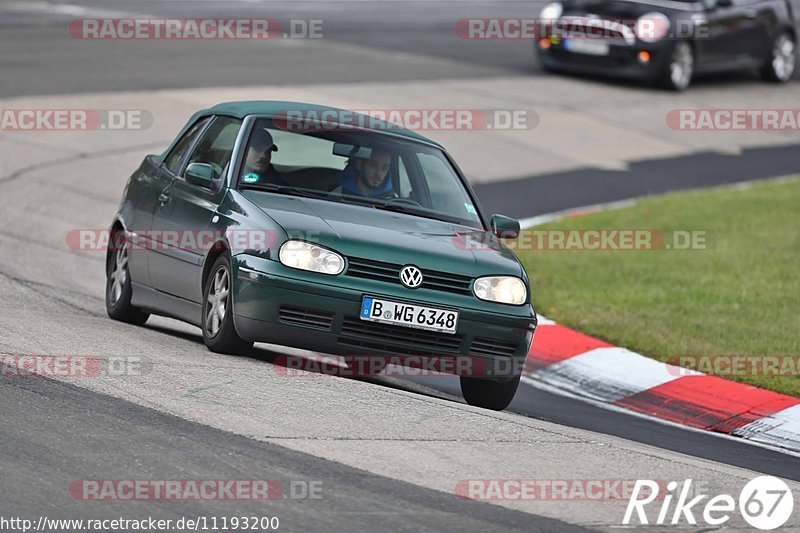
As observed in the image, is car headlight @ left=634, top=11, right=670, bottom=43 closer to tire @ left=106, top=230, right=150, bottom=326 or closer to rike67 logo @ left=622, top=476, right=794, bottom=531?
tire @ left=106, top=230, right=150, bottom=326

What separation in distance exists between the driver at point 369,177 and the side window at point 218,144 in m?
0.72

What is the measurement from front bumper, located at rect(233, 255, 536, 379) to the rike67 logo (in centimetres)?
197

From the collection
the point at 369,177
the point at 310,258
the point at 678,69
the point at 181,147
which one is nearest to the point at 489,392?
the point at 310,258

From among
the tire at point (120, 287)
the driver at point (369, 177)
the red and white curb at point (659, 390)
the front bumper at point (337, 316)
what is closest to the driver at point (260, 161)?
the driver at point (369, 177)

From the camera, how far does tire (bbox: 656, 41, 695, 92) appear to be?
2342 centimetres

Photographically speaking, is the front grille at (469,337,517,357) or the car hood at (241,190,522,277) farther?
the front grille at (469,337,517,357)

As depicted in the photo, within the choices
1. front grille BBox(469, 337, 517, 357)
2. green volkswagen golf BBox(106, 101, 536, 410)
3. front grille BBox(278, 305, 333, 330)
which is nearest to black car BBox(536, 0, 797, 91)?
green volkswagen golf BBox(106, 101, 536, 410)

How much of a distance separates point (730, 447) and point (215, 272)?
10.0ft

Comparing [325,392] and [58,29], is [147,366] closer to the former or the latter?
[325,392]

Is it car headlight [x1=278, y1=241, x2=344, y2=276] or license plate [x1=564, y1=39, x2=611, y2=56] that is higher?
car headlight [x1=278, y1=241, x2=344, y2=276]

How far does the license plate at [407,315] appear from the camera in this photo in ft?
27.0

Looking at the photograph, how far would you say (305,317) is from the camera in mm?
8266

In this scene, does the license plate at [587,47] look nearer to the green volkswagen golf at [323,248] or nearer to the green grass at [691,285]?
the green grass at [691,285]

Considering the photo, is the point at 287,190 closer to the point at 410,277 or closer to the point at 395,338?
the point at 410,277
